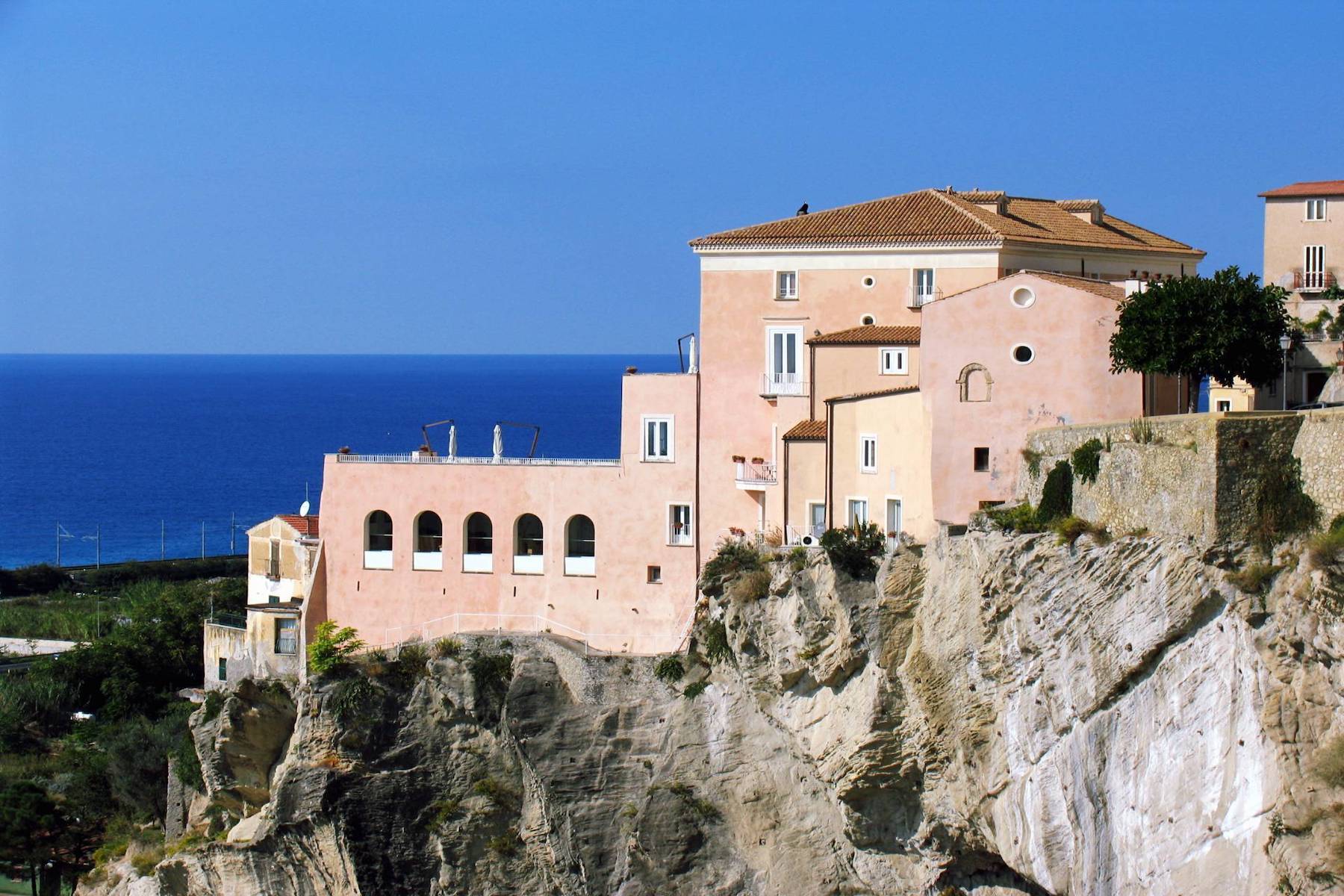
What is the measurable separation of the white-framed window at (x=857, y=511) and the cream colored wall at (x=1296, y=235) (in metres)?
10.6

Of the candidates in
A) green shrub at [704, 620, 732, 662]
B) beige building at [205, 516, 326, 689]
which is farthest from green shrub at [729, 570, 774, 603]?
beige building at [205, 516, 326, 689]

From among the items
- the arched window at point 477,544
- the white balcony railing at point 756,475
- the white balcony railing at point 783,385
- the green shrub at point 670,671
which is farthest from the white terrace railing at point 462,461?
the green shrub at point 670,671

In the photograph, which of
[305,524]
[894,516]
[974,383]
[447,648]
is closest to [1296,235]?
[974,383]

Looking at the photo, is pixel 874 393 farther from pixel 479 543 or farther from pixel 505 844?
pixel 505 844

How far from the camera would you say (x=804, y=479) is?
138ft

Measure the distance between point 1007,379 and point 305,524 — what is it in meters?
19.7

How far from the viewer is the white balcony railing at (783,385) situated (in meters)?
42.9

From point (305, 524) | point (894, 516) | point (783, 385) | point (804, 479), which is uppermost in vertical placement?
point (783, 385)

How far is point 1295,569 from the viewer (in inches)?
1098

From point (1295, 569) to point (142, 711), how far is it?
140 ft

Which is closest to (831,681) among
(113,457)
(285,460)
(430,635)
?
(430,635)

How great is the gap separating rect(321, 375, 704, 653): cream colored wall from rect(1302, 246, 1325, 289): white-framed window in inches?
519

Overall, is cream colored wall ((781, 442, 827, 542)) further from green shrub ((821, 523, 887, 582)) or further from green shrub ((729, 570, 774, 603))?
green shrub ((821, 523, 887, 582))

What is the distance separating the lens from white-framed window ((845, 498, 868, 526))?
40656mm
